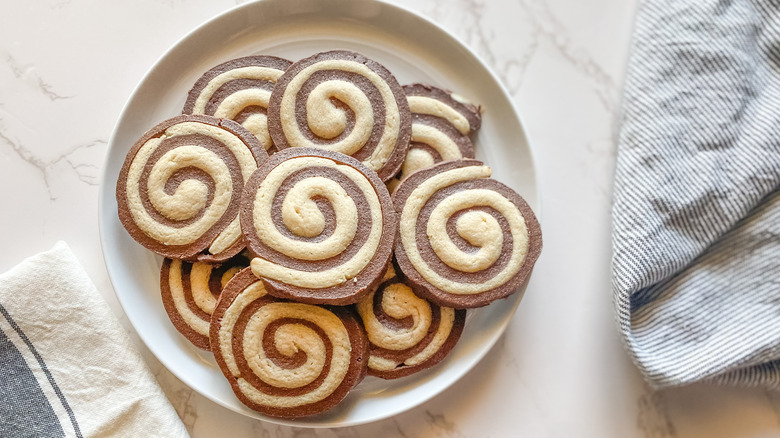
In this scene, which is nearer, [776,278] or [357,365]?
[357,365]

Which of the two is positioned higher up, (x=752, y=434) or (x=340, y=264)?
(x=340, y=264)

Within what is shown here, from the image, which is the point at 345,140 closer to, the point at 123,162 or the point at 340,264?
the point at 340,264

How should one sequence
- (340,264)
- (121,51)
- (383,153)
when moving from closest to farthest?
(340,264)
(383,153)
(121,51)

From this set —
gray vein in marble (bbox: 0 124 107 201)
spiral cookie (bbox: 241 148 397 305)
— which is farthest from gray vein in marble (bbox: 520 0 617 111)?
gray vein in marble (bbox: 0 124 107 201)

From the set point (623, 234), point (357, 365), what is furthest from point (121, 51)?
point (623, 234)

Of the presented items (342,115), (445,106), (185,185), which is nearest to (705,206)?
(445,106)
